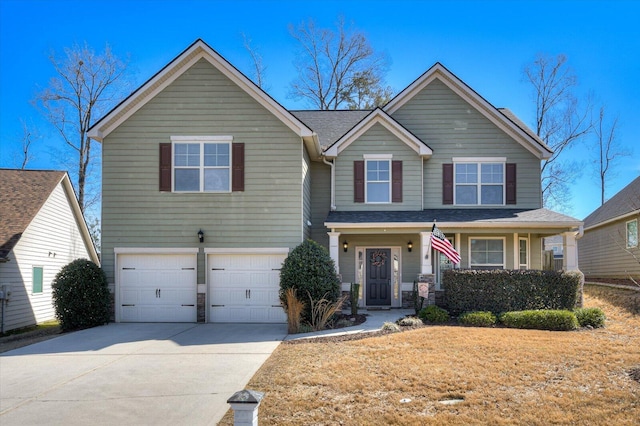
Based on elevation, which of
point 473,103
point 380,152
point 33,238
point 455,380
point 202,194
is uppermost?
point 473,103

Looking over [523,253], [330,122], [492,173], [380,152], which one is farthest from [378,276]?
[330,122]

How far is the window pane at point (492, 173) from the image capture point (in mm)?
17812

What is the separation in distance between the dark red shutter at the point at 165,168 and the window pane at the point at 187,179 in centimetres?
23

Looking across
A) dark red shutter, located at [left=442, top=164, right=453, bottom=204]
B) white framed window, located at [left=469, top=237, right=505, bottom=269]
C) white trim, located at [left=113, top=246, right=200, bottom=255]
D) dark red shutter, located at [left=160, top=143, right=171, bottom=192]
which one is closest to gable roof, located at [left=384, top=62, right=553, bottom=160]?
dark red shutter, located at [left=442, top=164, right=453, bottom=204]

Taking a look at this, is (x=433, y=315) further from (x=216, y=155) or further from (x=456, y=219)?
(x=216, y=155)

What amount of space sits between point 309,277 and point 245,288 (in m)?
2.54

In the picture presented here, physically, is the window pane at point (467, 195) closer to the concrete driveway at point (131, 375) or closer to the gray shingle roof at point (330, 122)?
the gray shingle roof at point (330, 122)

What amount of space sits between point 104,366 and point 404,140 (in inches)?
454

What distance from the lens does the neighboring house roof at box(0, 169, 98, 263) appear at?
17.5m

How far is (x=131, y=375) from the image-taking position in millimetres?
9031

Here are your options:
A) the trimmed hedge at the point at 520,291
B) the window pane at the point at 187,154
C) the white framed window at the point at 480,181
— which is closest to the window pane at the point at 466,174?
the white framed window at the point at 480,181

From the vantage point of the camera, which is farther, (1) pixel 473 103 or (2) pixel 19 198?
(2) pixel 19 198

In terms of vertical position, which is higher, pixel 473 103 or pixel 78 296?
pixel 473 103

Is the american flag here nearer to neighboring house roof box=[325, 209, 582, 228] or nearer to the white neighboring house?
neighboring house roof box=[325, 209, 582, 228]
